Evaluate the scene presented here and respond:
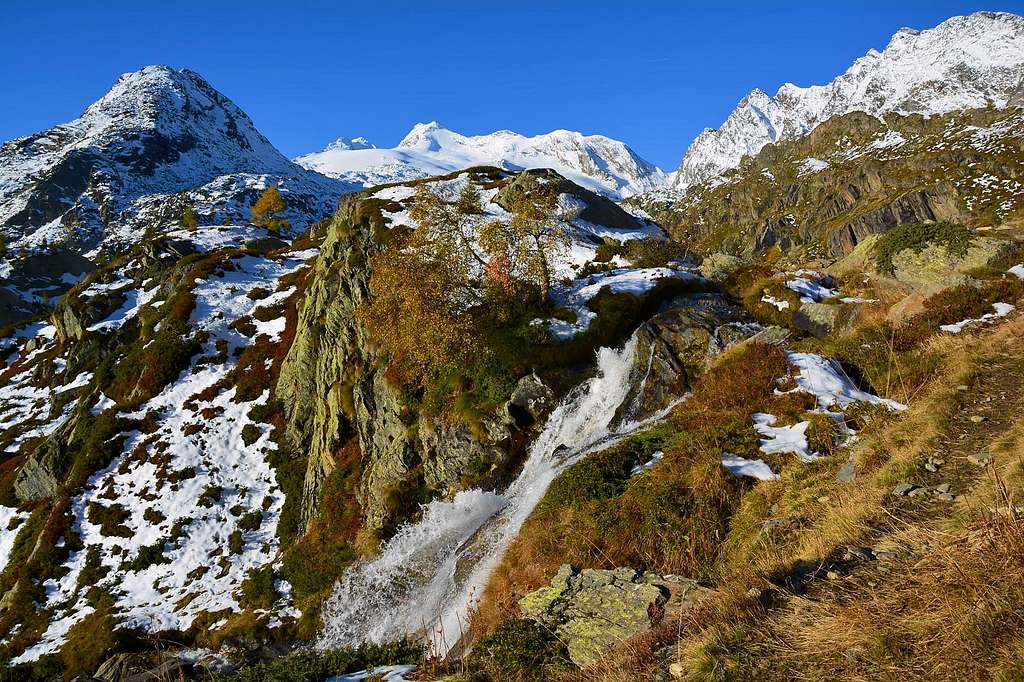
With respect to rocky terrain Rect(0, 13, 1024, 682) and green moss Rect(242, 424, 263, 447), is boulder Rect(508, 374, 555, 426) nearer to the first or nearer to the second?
rocky terrain Rect(0, 13, 1024, 682)

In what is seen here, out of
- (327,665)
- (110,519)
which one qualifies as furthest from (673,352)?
(110,519)

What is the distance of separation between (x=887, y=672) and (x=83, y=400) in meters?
52.4

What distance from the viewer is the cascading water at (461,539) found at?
1680cm

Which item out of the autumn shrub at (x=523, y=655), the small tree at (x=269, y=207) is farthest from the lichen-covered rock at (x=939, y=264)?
the small tree at (x=269, y=207)

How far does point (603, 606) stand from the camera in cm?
857

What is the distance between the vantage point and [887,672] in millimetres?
4402

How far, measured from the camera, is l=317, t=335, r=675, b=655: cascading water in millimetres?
16797

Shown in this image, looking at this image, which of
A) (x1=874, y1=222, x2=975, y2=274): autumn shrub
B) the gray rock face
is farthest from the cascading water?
the gray rock face

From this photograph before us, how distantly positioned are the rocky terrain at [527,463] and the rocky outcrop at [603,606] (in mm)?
62

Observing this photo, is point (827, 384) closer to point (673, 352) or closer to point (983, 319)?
point (983, 319)

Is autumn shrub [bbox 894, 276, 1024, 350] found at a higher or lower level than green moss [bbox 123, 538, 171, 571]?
higher

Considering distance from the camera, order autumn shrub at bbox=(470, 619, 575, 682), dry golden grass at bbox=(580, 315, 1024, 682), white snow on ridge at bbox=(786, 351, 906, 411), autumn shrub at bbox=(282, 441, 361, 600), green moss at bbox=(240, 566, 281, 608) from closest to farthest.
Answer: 1. dry golden grass at bbox=(580, 315, 1024, 682)
2. autumn shrub at bbox=(470, 619, 575, 682)
3. white snow on ridge at bbox=(786, 351, 906, 411)
4. autumn shrub at bbox=(282, 441, 361, 600)
5. green moss at bbox=(240, 566, 281, 608)

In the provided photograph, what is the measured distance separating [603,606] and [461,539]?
468 inches

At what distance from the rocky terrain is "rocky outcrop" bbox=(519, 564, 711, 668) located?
0.20 feet
